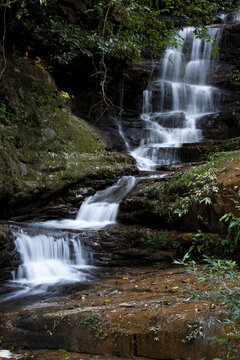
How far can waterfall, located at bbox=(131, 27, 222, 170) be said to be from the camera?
1238 cm

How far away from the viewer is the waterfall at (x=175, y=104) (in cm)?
1238

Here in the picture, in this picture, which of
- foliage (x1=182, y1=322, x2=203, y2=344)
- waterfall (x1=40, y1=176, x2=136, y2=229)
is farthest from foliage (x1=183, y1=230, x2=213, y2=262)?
foliage (x1=182, y1=322, x2=203, y2=344)

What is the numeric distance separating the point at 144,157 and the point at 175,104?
5227 mm

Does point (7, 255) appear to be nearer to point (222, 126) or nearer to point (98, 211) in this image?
point (98, 211)

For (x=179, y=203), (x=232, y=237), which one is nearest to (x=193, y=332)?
(x=232, y=237)

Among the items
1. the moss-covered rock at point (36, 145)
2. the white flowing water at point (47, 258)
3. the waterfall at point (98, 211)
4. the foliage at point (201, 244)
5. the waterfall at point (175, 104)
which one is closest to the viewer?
the white flowing water at point (47, 258)

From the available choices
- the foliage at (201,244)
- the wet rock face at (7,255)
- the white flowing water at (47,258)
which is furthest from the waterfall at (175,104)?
the wet rock face at (7,255)

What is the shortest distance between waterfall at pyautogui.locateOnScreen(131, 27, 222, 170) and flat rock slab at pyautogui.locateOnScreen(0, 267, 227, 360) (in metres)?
7.87

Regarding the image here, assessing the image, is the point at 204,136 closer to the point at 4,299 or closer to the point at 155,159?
the point at 155,159

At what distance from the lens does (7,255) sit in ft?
17.8

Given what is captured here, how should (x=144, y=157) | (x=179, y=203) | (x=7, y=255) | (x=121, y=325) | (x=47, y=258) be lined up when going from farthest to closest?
(x=144, y=157) < (x=179, y=203) < (x=47, y=258) < (x=7, y=255) < (x=121, y=325)

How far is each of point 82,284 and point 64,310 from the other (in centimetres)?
158

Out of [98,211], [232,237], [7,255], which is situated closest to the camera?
[232,237]

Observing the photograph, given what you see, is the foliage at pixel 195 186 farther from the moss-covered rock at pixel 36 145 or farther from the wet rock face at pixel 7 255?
the wet rock face at pixel 7 255
